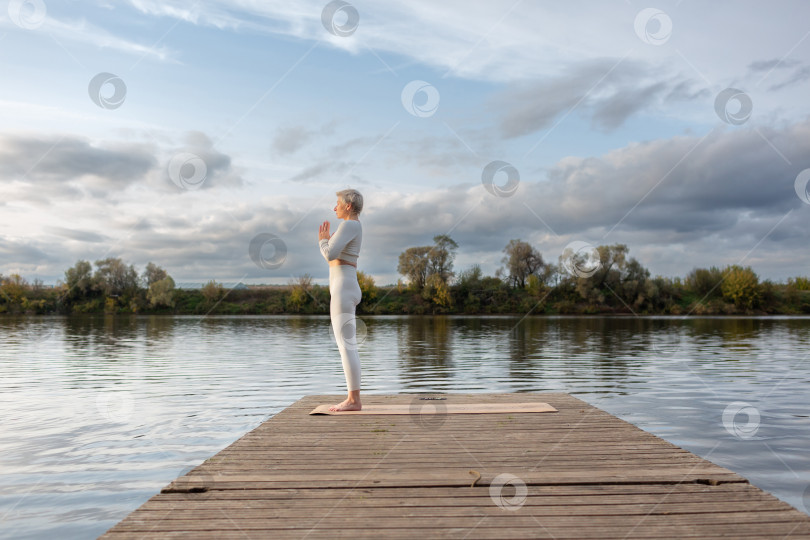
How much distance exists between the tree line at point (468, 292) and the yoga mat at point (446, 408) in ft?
253

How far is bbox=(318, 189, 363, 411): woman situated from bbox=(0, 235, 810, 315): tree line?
258 feet

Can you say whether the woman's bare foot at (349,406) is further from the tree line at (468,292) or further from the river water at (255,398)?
the tree line at (468,292)

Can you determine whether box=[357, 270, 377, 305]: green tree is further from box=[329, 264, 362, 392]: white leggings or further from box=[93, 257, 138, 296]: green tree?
box=[329, 264, 362, 392]: white leggings

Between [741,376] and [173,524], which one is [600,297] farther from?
[173,524]

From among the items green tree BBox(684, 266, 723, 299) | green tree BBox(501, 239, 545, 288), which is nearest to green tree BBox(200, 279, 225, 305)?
green tree BBox(501, 239, 545, 288)

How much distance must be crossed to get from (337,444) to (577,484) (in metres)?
2.61

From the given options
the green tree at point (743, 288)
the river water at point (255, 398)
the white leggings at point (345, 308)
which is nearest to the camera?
the river water at point (255, 398)

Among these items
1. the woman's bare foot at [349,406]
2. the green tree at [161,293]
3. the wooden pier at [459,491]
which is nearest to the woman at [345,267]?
the woman's bare foot at [349,406]

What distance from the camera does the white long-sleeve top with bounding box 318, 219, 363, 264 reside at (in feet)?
23.7

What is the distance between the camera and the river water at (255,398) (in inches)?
274

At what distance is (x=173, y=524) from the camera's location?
12.5ft

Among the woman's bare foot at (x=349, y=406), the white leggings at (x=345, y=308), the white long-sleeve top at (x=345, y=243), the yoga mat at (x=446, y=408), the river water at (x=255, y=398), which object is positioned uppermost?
the white long-sleeve top at (x=345, y=243)

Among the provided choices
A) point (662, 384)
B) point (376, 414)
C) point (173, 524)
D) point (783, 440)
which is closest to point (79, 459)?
point (376, 414)

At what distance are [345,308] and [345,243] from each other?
835 millimetres
